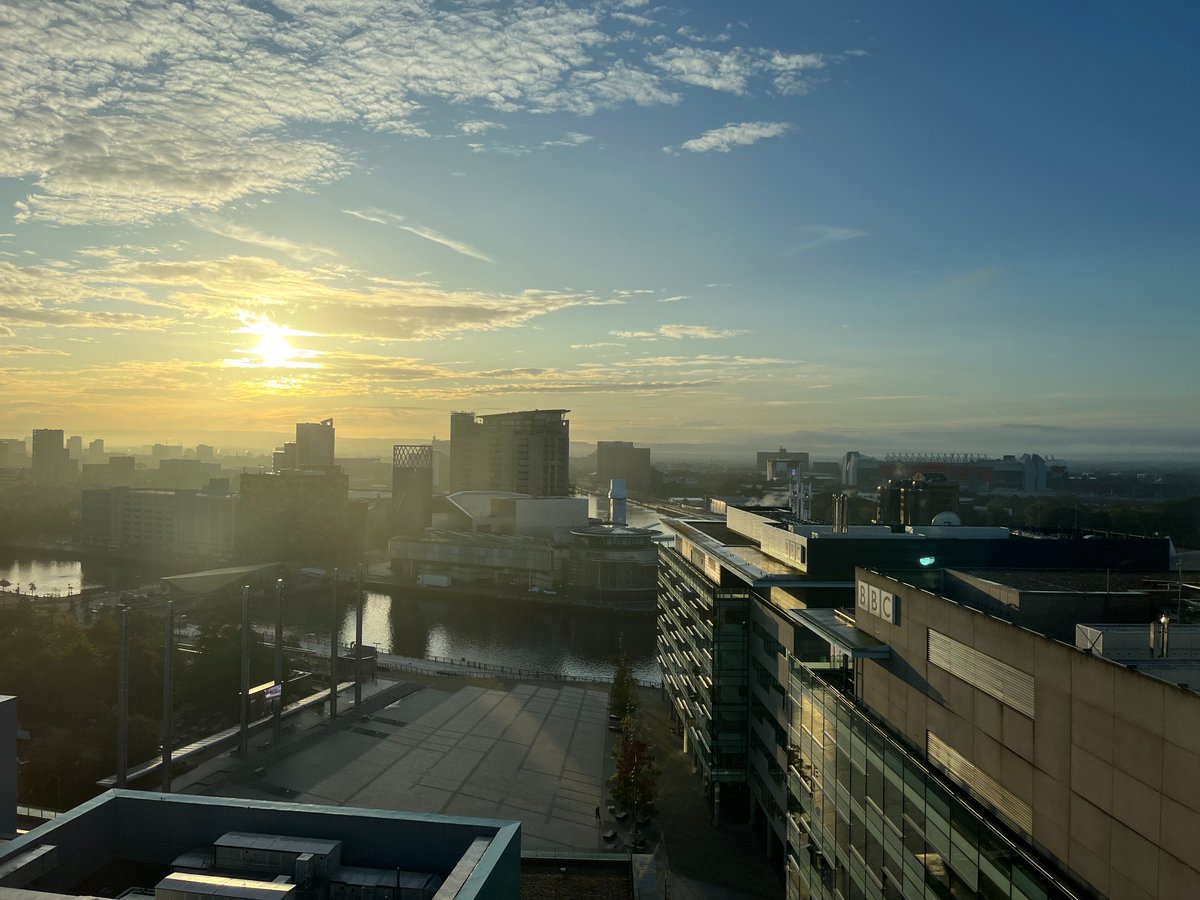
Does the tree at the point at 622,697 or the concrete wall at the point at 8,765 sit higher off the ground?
the concrete wall at the point at 8,765

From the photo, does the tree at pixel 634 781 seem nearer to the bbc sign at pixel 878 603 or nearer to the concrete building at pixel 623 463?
the bbc sign at pixel 878 603

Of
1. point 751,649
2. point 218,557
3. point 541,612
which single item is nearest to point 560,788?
point 751,649

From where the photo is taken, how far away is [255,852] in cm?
583

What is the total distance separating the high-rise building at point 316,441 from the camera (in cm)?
9031

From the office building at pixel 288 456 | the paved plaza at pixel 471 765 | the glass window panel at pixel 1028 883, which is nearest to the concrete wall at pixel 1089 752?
the glass window panel at pixel 1028 883

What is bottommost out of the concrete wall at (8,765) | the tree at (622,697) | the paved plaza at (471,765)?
the paved plaza at (471,765)

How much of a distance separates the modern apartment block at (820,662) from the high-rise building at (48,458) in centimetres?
11566

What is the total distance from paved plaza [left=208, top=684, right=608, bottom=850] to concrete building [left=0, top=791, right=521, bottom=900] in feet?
23.4

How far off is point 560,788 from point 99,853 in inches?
390

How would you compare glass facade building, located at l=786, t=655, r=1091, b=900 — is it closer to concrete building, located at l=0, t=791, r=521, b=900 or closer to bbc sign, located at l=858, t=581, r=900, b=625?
bbc sign, located at l=858, t=581, r=900, b=625

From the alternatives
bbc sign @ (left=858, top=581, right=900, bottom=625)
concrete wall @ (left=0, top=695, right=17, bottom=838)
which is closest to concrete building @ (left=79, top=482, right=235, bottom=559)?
concrete wall @ (left=0, top=695, right=17, bottom=838)

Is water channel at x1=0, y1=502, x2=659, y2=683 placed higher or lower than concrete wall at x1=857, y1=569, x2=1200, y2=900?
lower

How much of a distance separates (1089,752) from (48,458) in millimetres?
130550

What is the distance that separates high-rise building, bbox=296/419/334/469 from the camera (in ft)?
296
